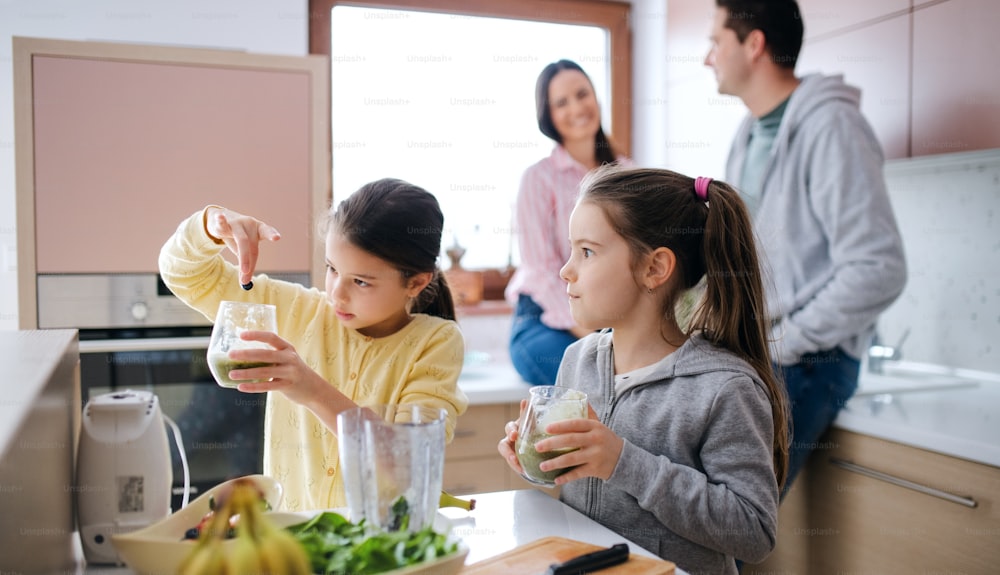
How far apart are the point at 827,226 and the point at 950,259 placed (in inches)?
22.6

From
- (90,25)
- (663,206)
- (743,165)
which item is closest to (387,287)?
(663,206)

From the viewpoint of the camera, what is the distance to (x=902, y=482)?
1.82 metres

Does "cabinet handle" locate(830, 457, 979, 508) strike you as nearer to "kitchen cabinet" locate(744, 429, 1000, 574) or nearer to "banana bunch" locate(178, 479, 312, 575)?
"kitchen cabinet" locate(744, 429, 1000, 574)

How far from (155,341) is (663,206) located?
5.06ft

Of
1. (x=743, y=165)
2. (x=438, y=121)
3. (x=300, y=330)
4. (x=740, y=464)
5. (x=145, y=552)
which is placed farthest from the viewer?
(x=438, y=121)

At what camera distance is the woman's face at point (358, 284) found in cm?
125

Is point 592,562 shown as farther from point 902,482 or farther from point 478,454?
point 478,454

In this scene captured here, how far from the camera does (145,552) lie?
736 millimetres

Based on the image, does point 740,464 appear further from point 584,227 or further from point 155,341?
point 155,341

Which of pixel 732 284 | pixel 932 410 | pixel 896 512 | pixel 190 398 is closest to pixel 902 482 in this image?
pixel 896 512

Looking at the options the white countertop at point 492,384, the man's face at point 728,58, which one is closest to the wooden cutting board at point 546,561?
the white countertop at point 492,384

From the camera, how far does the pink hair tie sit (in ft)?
4.06

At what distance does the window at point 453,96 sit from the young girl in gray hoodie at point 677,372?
5.64ft

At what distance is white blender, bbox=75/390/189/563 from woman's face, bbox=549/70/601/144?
1.79 m
